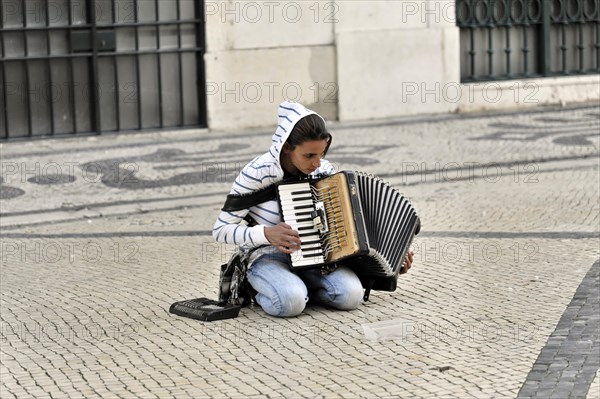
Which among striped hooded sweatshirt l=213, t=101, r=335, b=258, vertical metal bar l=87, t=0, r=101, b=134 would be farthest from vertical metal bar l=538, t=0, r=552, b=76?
striped hooded sweatshirt l=213, t=101, r=335, b=258

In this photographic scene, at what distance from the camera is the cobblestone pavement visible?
6012 millimetres

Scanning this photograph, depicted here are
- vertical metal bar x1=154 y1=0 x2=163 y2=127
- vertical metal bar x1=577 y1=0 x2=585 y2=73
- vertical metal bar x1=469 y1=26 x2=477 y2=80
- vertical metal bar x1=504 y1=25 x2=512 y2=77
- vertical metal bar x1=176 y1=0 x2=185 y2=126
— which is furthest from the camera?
vertical metal bar x1=577 y1=0 x2=585 y2=73

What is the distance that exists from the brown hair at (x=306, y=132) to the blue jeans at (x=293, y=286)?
25.8 inches

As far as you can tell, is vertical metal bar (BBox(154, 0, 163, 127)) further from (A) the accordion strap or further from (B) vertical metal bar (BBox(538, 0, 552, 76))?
(A) the accordion strap

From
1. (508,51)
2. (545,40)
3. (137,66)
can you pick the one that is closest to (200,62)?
(137,66)

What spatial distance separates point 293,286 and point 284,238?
36 centimetres

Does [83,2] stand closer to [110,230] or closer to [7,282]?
[110,230]

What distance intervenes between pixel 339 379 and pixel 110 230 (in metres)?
4.41

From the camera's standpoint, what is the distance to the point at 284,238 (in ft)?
22.0

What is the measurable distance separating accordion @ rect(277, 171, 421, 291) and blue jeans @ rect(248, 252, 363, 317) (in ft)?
0.48

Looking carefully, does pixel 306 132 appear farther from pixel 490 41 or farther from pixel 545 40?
pixel 545 40

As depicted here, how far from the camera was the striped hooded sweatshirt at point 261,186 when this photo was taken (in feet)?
22.7

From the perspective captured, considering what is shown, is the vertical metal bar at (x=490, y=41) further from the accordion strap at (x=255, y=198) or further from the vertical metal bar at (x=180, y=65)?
the accordion strap at (x=255, y=198)

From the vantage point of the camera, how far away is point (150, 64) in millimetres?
14352
